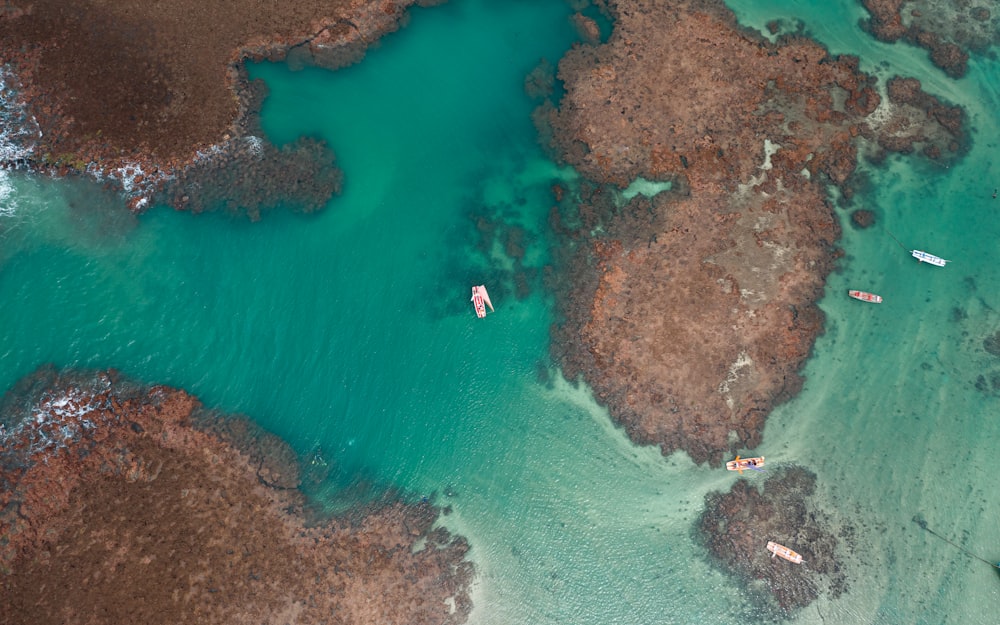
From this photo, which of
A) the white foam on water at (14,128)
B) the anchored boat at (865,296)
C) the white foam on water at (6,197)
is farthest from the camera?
the white foam on water at (14,128)

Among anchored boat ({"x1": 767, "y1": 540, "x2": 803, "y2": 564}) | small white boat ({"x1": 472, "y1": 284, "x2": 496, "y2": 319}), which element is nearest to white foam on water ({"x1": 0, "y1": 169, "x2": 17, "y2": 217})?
small white boat ({"x1": 472, "y1": 284, "x2": 496, "y2": 319})

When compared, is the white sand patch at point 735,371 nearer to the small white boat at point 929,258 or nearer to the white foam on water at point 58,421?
the small white boat at point 929,258

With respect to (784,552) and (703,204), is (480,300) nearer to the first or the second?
(703,204)

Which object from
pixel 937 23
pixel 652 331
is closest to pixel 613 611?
pixel 652 331

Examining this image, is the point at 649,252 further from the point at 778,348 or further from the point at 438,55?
the point at 438,55

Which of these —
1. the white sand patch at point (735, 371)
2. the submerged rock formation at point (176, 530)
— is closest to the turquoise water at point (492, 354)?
the submerged rock formation at point (176, 530)

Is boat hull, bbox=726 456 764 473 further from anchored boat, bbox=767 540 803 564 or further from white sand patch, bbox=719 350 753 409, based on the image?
anchored boat, bbox=767 540 803 564

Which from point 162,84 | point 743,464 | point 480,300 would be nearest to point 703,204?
point 480,300
